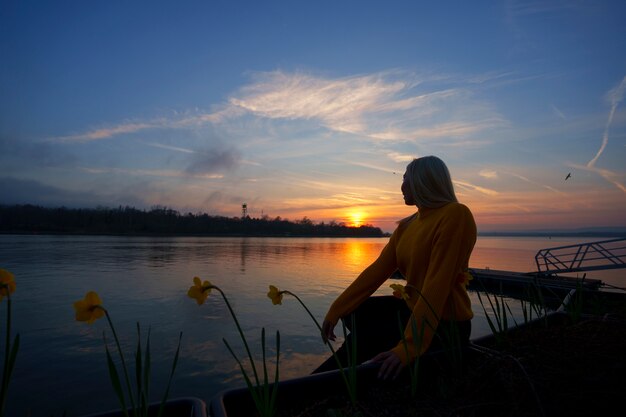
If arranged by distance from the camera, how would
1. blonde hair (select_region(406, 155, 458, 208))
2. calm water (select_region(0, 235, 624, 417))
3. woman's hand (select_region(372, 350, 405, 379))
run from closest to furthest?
woman's hand (select_region(372, 350, 405, 379)) → blonde hair (select_region(406, 155, 458, 208)) → calm water (select_region(0, 235, 624, 417))

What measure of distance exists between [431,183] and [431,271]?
1.54 ft

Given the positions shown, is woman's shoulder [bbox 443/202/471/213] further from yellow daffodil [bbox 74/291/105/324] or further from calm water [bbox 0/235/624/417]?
calm water [bbox 0/235/624/417]

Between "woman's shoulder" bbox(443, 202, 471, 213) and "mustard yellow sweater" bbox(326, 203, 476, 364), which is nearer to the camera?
"mustard yellow sweater" bbox(326, 203, 476, 364)

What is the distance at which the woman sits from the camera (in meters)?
1.44

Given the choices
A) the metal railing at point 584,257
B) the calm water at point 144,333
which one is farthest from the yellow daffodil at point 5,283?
the metal railing at point 584,257

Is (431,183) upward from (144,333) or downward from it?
upward

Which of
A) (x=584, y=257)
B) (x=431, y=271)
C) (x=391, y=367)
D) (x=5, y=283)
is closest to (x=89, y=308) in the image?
(x=5, y=283)

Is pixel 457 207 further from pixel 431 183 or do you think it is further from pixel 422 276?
pixel 422 276

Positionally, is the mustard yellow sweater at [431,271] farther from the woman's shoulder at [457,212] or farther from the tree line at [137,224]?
the tree line at [137,224]

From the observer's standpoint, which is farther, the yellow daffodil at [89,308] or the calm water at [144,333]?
the calm water at [144,333]

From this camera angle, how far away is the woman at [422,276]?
1.44 m

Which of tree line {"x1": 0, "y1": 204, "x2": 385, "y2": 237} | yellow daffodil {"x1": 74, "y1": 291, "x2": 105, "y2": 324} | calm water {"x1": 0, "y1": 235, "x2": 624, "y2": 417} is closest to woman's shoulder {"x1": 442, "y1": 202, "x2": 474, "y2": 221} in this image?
yellow daffodil {"x1": 74, "y1": 291, "x2": 105, "y2": 324}

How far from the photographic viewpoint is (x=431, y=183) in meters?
1.74

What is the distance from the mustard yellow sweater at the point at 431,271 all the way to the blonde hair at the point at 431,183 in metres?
0.06
